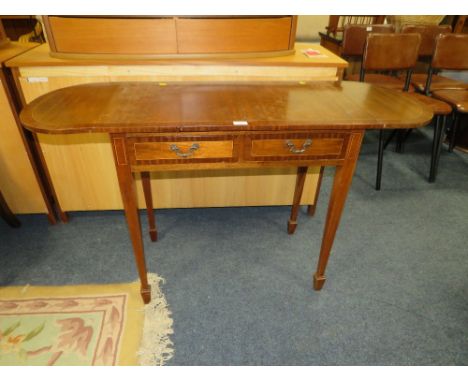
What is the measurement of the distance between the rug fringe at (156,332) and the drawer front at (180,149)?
0.67 m

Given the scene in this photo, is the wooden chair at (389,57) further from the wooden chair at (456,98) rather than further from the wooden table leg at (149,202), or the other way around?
the wooden table leg at (149,202)

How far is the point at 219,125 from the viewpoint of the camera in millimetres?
885

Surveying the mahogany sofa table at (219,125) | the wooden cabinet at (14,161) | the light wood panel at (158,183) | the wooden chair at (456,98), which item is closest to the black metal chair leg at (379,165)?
the wooden chair at (456,98)

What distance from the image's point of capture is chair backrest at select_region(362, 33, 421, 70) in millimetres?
2055

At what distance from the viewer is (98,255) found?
154 cm

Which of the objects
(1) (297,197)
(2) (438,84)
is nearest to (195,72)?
(1) (297,197)

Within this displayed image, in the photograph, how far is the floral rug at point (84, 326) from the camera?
3.66ft

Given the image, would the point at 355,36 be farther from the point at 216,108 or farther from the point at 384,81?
the point at 216,108

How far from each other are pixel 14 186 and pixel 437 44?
2.70 metres

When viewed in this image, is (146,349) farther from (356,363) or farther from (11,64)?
(11,64)

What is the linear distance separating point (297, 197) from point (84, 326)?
110 centimetres

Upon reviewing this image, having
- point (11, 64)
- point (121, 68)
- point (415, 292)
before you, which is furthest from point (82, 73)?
point (415, 292)

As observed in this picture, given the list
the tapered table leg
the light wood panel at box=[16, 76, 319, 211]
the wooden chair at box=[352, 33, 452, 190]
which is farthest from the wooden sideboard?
the wooden chair at box=[352, 33, 452, 190]

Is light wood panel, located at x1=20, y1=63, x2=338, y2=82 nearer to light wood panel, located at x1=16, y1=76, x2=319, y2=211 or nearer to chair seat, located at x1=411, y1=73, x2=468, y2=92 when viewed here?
light wood panel, located at x1=16, y1=76, x2=319, y2=211
